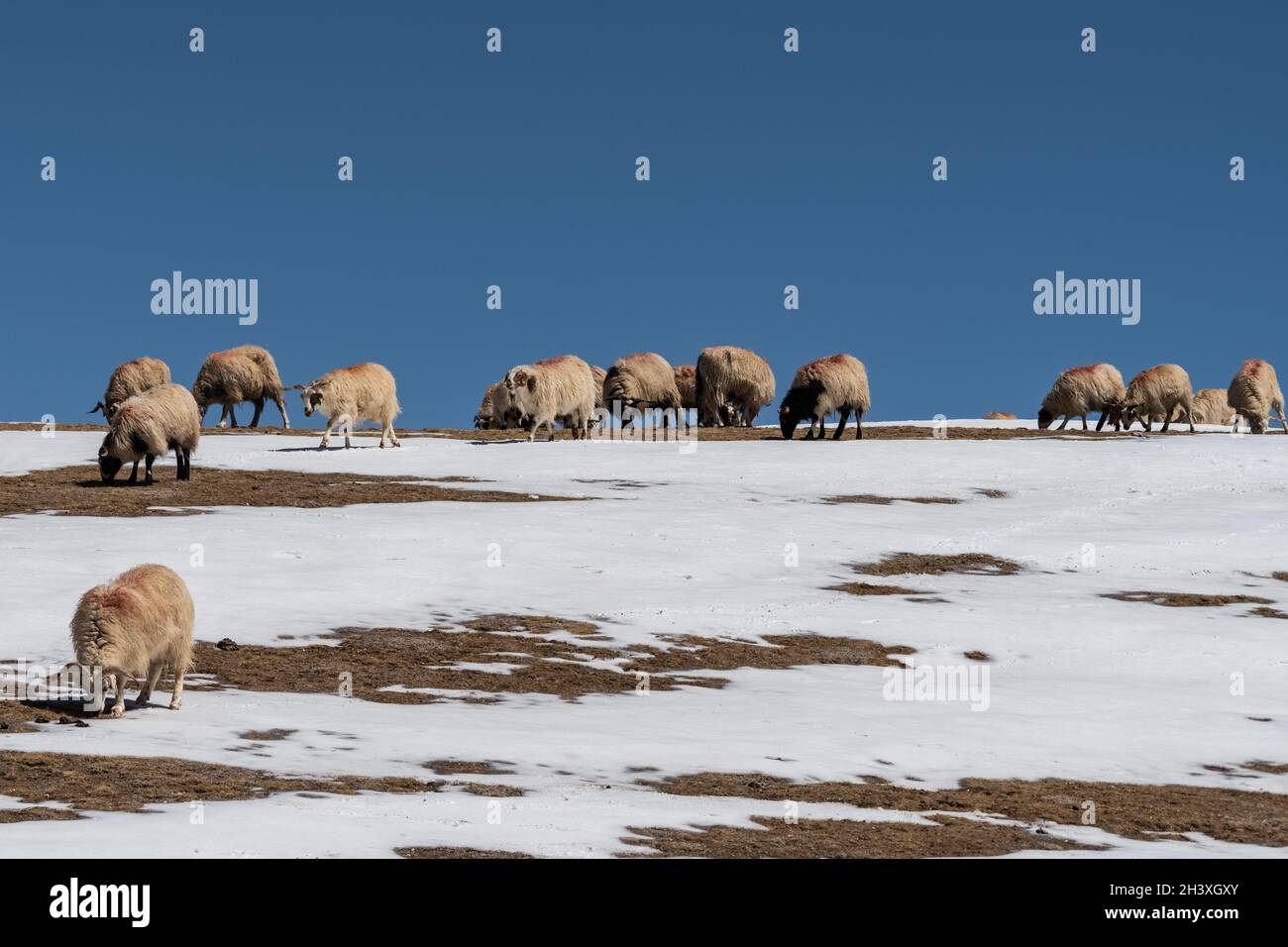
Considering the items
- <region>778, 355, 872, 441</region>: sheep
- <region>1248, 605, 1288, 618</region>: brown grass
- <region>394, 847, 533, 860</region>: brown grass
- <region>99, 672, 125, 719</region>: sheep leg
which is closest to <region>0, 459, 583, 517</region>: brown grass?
<region>778, 355, 872, 441</region>: sheep

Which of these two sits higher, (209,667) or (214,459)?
(214,459)

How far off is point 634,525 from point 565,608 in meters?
6.01

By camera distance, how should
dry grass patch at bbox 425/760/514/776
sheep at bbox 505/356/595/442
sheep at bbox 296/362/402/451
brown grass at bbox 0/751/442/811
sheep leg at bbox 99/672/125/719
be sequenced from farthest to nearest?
sheep at bbox 505/356/595/442
sheep at bbox 296/362/402/451
sheep leg at bbox 99/672/125/719
dry grass patch at bbox 425/760/514/776
brown grass at bbox 0/751/442/811

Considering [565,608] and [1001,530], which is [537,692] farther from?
[1001,530]

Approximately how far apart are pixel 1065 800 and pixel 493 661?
23.2ft

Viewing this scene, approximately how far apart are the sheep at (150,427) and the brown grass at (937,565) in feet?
42.4

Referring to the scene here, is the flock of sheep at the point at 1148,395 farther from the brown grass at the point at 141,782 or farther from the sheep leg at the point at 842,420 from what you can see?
the brown grass at the point at 141,782

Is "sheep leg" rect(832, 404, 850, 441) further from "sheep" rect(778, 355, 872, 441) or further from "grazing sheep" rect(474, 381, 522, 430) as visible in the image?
"grazing sheep" rect(474, 381, 522, 430)

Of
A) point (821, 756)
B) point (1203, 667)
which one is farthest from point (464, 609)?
point (1203, 667)

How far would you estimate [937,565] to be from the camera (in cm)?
2381

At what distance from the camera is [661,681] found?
1656cm

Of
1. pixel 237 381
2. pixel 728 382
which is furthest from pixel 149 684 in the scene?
pixel 728 382

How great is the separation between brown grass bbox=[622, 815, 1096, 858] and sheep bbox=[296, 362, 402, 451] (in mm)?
23648

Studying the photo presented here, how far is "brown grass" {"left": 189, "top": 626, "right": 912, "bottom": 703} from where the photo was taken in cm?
1546
